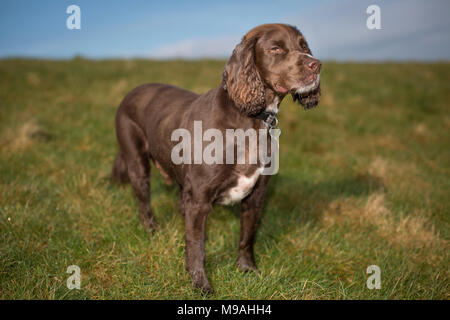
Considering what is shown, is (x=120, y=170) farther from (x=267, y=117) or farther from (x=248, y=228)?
(x=267, y=117)

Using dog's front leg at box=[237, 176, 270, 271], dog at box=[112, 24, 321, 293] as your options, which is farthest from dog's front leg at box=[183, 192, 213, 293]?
dog's front leg at box=[237, 176, 270, 271]

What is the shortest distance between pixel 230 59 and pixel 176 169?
1035mm

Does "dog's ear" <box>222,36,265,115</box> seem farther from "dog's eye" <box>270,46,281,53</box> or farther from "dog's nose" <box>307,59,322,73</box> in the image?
"dog's nose" <box>307,59,322,73</box>

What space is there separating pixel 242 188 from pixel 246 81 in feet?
2.73

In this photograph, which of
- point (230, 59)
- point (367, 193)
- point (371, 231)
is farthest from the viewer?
point (367, 193)

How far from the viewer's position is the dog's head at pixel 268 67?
A: 2.49 metres

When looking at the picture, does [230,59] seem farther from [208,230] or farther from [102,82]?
[102,82]

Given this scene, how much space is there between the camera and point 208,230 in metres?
3.55

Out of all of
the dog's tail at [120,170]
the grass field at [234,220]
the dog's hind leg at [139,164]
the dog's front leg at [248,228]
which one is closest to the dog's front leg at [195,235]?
the grass field at [234,220]

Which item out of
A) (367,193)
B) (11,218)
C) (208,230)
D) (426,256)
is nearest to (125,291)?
(208,230)

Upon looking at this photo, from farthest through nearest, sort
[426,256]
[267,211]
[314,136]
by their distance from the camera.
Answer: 1. [314,136]
2. [267,211]
3. [426,256]

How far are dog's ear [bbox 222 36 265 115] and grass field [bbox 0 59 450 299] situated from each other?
1.30 metres

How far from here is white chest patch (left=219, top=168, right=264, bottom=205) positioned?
2.71 m

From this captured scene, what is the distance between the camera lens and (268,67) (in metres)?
2.60
